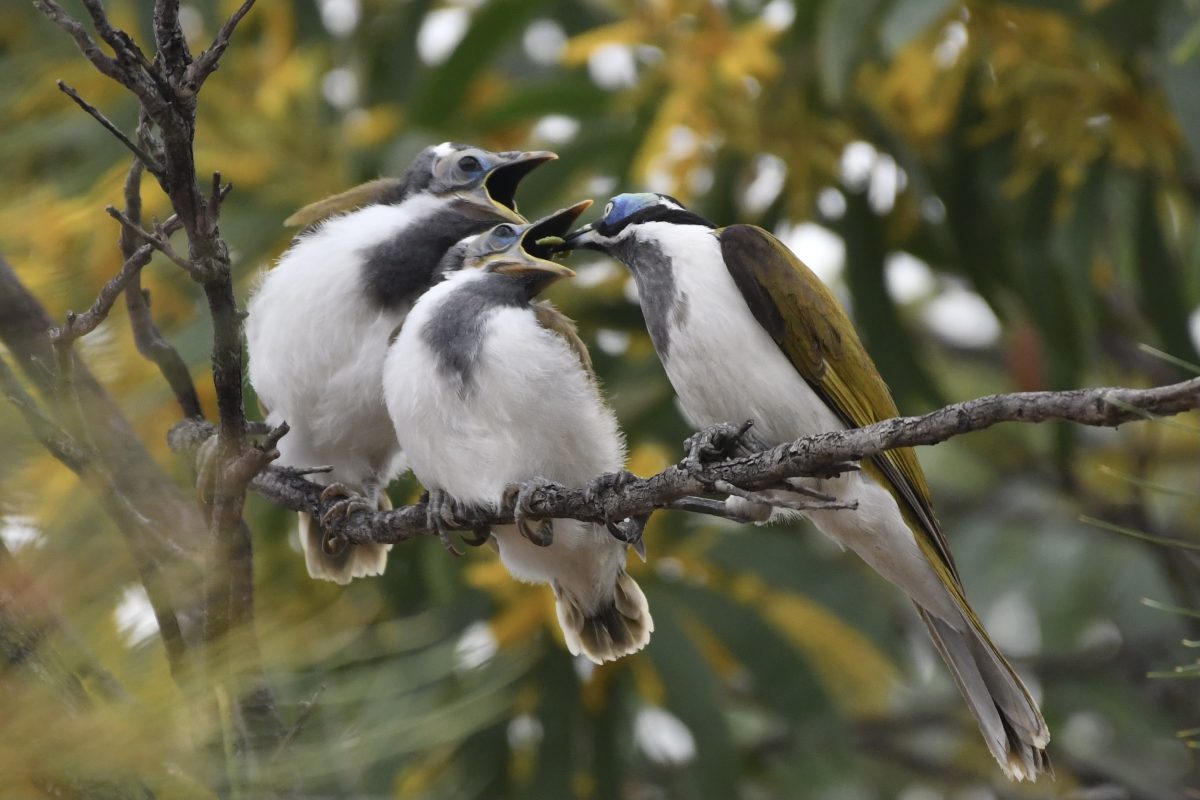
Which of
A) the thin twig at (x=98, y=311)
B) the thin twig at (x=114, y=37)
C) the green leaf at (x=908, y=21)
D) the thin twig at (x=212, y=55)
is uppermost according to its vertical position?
the thin twig at (x=114, y=37)

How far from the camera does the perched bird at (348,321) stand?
3.69m

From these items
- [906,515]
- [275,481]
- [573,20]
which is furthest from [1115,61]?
[275,481]

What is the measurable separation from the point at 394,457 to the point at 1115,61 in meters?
3.32

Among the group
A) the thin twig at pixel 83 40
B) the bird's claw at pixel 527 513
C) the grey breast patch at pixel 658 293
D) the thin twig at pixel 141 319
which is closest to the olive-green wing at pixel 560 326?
the grey breast patch at pixel 658 293

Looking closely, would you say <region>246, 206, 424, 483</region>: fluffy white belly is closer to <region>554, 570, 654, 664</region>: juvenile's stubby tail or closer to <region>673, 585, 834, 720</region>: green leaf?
<region>554, 570, 654, 664</region>: juvenile's stubby tail

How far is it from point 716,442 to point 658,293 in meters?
0.58

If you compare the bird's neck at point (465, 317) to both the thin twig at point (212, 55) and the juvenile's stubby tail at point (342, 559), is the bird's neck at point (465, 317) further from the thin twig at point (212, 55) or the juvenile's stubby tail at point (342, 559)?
the thin twig at point (212, 55)

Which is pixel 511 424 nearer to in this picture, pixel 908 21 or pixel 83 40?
pixel 83 40

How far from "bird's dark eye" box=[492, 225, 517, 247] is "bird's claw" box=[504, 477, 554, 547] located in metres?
0.76

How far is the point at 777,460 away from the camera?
7.97ft

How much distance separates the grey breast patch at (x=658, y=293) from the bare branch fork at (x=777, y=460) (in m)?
0.51

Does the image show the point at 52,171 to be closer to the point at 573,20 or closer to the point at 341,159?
the point at 341,159

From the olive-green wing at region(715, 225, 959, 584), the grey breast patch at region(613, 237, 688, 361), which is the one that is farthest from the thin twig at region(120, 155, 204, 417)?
the olive-green wing at region(715, 225, 959, 584)

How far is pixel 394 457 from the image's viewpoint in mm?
3916
